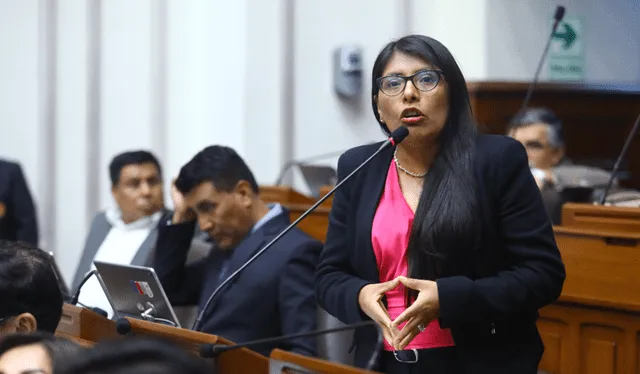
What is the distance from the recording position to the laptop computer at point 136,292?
8.70ft

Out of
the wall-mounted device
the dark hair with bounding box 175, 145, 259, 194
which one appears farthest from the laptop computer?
the wall-mounted device

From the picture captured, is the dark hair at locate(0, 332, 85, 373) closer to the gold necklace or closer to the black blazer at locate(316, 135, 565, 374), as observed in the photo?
the black blazer at locate(316, 135, 565, 374)

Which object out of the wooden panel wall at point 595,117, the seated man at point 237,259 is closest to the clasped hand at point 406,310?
the seated man at point 237,259

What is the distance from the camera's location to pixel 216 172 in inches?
127

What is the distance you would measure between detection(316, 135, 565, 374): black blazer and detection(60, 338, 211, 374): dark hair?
1041 millimetres

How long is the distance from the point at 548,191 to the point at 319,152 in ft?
9.84

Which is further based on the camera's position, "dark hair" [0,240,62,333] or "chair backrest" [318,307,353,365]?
"chair backrest" [318,307,353,365]

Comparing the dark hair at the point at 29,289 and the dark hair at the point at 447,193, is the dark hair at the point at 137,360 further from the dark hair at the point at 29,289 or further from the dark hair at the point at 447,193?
the dark hair at the point at 29,289

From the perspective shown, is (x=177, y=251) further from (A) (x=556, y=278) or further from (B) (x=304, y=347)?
(A) (x=556, y=278)

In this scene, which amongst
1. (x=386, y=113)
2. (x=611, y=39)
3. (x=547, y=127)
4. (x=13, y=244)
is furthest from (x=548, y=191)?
(x=611, y=39)

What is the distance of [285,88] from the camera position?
21.4 ft

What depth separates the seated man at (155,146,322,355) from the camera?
2904 millimetres

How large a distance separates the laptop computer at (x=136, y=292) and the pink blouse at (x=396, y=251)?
737mm

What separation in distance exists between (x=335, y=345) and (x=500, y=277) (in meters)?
1.00
